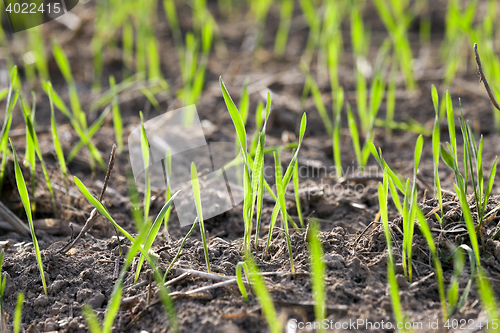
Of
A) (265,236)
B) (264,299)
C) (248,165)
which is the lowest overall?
(265,236)

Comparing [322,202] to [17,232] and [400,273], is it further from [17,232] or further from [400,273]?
[17,232]

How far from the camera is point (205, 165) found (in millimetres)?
1507

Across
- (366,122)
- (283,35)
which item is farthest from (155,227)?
(283,35)

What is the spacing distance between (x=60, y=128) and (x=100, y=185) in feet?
1.64

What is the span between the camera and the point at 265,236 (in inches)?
45.1

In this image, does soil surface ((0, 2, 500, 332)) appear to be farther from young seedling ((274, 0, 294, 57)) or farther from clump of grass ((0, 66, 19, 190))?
young seedling ((274, 0, 294, 57))

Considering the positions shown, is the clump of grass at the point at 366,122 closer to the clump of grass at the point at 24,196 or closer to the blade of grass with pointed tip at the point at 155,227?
the blade of grass with pointed tip at the point at 155,227

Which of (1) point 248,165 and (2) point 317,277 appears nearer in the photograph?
(2) point 317,277

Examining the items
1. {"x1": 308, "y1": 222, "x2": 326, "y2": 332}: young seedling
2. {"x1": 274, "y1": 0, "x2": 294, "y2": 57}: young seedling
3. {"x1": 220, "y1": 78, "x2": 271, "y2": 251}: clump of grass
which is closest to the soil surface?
{"x1": 308, "y1": 222, "x2": 326, "y2": 332}: young seedling

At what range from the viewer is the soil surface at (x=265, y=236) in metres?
0.83

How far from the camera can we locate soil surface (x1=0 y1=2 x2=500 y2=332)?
0.83m

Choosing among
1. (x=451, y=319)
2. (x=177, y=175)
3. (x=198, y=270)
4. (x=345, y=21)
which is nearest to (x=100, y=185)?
(x=177, y=175)

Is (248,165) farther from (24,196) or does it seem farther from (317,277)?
(24,196)

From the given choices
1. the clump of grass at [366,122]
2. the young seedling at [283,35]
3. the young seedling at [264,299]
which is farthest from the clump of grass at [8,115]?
the young seedling at [283,35]
